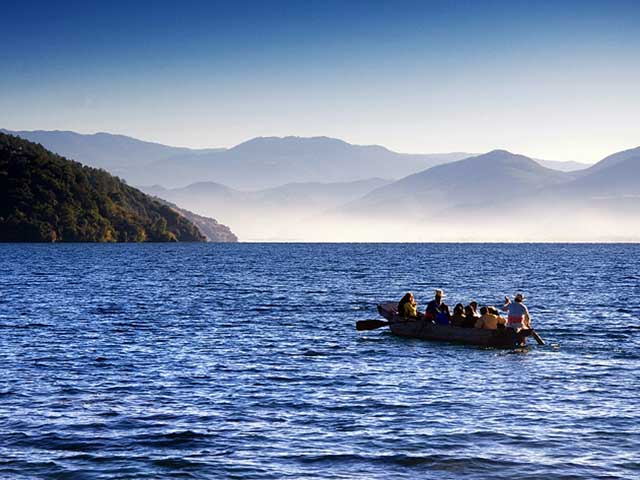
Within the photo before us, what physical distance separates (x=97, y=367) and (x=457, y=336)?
16.3 meters

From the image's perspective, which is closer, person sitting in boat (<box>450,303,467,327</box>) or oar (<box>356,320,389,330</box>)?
person sitting in boat (<box>450,303,467,327</box>)

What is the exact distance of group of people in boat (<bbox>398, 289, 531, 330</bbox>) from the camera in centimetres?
3695

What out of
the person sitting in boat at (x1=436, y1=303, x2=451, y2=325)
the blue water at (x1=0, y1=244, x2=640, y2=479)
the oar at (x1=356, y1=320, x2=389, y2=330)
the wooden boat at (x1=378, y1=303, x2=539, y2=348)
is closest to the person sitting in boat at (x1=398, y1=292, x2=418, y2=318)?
the wooden boat at (x1=378, y1=303, x2=539, y2=348)

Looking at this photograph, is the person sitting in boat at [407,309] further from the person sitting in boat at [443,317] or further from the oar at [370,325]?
the person sitting in boat at [443,317]

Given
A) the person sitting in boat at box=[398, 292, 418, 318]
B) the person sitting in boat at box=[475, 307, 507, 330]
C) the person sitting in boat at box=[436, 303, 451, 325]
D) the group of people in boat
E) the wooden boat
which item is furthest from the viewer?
the person sitting in boat at box=[398, 292, 418, 318]

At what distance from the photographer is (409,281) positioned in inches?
3720

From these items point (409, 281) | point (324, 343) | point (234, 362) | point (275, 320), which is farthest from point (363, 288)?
point (234, 362)

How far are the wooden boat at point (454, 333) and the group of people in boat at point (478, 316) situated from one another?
0.31 m

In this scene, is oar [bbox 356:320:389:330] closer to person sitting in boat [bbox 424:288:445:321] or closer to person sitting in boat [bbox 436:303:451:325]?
person sitting in boat [bbox 424:288:445:321]

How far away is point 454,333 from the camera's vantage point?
1518 inches

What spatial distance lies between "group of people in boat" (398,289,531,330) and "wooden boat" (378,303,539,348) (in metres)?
0.31

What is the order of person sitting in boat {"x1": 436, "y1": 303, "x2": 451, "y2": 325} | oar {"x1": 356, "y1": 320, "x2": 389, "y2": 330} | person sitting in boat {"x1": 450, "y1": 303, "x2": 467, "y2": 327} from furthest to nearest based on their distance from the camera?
1. oar {"x1": 356, "y1": 320, "x2": 389, "y2": 330}
2. person sitting in boat {"x1": 436, "y1": 303, "x2": 451, "y2": 325}
3. person sitting in boat {"x1": 450, "y1": 303, "x2": 467, "y2": 327}

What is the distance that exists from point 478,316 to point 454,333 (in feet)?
4.63

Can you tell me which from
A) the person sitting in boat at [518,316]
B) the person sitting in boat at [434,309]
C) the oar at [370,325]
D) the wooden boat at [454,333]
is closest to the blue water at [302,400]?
the wooden boat at [454,333]
